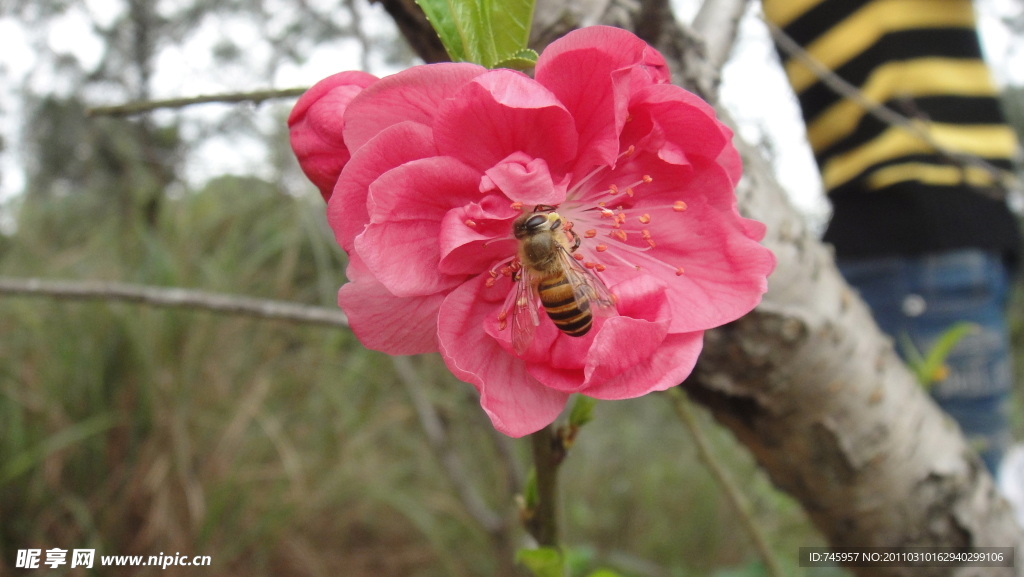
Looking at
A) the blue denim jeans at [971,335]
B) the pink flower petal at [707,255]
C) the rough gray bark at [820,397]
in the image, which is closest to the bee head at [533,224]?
the pink flower petal at [707,255]

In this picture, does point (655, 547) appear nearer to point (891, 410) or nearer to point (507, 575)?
point (507, 575)

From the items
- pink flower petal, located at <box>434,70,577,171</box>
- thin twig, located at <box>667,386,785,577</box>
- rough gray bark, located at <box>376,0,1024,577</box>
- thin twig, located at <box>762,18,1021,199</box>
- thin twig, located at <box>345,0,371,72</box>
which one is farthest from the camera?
thin twig, located at <box>345,0,371,72</box>

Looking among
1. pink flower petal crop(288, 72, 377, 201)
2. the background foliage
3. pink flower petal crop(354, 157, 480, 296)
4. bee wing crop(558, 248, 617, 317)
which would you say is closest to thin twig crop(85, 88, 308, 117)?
pink flower petal crop(288, 72, 377, 201)

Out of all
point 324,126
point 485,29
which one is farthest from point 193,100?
point 485,29

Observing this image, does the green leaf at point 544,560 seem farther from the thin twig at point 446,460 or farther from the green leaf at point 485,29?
the thin twig at point 446,460

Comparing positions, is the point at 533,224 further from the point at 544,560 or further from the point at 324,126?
the point at 544,560

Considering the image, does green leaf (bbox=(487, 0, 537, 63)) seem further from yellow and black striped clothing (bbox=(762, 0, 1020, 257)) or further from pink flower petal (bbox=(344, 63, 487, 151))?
yellow and black striped clothing (bbox=(762, 0, 1020, 257))

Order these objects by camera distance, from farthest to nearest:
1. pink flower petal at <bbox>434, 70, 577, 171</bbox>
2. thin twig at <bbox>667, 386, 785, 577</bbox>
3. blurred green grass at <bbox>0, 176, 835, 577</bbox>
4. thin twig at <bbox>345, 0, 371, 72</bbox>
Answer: blurred green grass at <bbox>0, 176, 835, 577</bbox> < thin twig at <bbox>345, 0, 371, 72</bbox> < thin twig at <bbox>667, 386, 785, 577</bbox> < pink flower petal at <bbox>434, 70, 577, 171</bbox>

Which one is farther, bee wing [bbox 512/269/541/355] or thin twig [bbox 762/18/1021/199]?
thin twig [bbox 762/18/1021/199]
